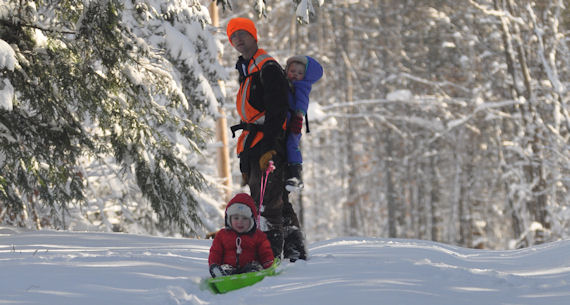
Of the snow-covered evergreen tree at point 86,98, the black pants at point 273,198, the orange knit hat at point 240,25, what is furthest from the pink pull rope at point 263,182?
the snow-covered evergreen tree at point 86,98

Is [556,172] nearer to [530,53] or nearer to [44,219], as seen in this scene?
[530,53]

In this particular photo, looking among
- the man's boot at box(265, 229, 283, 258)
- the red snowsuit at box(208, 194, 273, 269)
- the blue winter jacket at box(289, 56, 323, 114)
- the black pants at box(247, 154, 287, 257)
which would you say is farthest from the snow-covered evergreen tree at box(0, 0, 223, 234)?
the man's boot at box(265, 229, 283, 258)

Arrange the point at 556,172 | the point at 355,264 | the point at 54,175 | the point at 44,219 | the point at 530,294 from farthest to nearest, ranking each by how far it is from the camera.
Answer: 1. the point at 556,172
2. the point at 44,219
3. the point at 54,175
4. the point at 355,264
5. the point at 530,294

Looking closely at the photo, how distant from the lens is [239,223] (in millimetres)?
5000

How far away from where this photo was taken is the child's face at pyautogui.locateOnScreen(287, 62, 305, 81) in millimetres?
5520

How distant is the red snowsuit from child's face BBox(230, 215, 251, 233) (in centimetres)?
5

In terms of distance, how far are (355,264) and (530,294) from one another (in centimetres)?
140

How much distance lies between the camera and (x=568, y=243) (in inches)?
243

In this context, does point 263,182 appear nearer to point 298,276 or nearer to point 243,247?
point 243,247

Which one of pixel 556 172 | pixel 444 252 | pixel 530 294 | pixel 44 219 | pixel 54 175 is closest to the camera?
pixel 530 294

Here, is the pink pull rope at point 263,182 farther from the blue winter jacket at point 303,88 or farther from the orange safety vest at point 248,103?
the blue winter jacket at point 303,88

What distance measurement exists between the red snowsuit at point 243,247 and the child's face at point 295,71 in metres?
1.16

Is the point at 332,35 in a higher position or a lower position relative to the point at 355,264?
higher

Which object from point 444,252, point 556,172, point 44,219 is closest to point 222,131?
point 44,219
